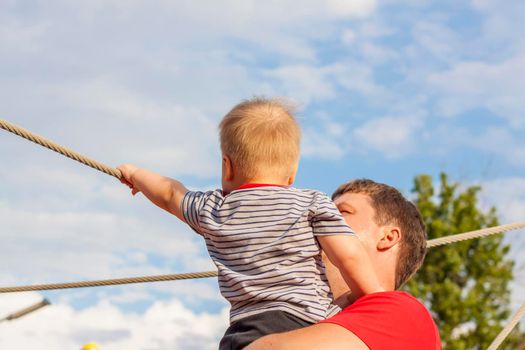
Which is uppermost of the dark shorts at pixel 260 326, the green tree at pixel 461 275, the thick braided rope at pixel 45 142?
the green tree at pixel 461 275

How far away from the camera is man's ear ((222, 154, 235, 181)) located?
2.62 m

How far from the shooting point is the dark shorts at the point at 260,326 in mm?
2449

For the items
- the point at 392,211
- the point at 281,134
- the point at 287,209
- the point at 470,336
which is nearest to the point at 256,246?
the point at 287,209

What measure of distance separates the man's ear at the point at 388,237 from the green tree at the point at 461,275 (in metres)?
21.1

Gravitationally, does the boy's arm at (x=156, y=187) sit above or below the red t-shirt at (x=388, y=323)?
above

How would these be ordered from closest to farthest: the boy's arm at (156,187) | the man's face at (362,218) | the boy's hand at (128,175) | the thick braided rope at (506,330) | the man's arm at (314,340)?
the man's arm at (314,340) → the boy's arm at (156,187) → the boy's hand at (128,175) → the man's face at (362,218) → the thick braided rope at (506,330)

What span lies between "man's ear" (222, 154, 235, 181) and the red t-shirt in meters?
0.49

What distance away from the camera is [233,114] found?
266 cm

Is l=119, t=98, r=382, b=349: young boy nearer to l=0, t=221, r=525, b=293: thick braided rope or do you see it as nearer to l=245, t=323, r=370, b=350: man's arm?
l=245, t=323, r=370, b=350: man's arm

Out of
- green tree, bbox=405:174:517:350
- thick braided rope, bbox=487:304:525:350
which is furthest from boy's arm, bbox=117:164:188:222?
green tree, bbox=405:174:517:350

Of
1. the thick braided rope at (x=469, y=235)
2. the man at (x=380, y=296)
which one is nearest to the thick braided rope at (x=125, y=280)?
the thick braided rope at (x=469, y=235)

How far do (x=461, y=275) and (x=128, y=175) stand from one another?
2335 cm

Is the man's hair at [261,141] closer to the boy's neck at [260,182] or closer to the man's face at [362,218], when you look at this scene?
the boy's neck at [260,182]

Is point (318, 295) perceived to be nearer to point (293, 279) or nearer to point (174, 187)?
point (293, 279)
